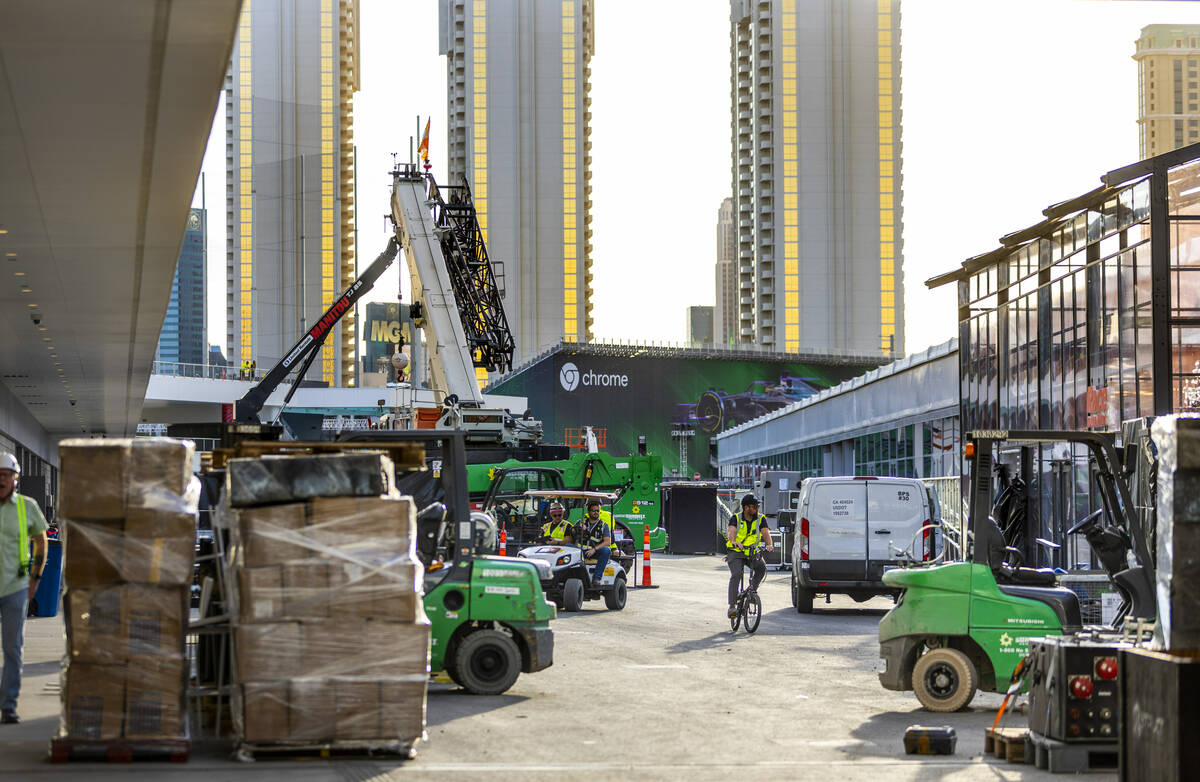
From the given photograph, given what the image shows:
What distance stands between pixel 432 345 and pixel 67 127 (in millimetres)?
22735

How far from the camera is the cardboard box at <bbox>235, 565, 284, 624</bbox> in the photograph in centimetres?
933

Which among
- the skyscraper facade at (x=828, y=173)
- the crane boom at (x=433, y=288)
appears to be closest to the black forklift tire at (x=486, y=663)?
the crane boom at (x=433, y=288)

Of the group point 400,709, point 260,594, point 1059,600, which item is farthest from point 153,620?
point 1059,600

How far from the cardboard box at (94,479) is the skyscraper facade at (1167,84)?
182134mm

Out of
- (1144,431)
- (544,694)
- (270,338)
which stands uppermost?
(270,338)

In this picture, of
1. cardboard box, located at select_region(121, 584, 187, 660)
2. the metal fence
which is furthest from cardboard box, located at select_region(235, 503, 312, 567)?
the metal fence

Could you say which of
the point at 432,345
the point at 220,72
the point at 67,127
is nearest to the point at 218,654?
the point at 220,72

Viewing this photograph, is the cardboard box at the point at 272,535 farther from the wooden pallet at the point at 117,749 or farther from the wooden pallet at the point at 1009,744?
the wooden pallet at the point at 1009,744

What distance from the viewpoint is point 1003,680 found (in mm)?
12125

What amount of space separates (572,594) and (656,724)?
39.0 ft

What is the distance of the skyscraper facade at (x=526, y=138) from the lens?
5704 inches

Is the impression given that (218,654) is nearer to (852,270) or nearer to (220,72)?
(220,72)

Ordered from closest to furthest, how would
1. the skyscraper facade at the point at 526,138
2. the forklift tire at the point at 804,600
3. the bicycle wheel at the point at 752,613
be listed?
1. the bicycle wheel at the point at 752,613
2. the forklift tire at the point at 804,600
3. the skyscraper facade at the point at 526,138

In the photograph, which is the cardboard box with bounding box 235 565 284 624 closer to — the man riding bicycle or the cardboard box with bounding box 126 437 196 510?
the cardboard box with bounding box 126 437 196 510
